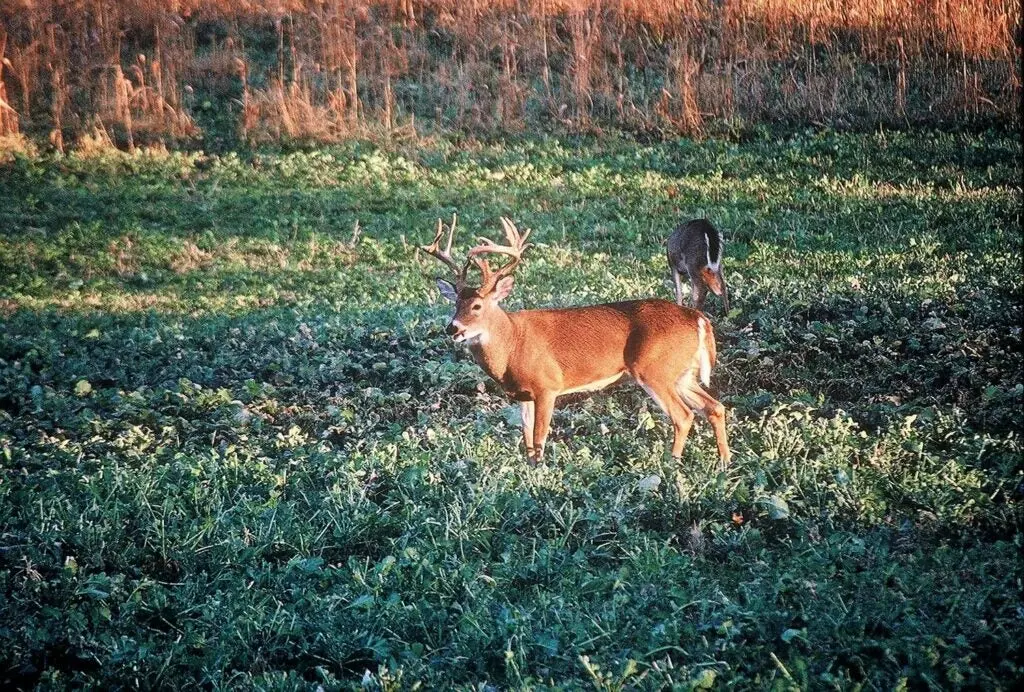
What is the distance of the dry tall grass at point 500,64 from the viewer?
1559 centimetres

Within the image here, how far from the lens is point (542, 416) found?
6848 mm

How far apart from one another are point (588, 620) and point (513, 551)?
73 centimetres

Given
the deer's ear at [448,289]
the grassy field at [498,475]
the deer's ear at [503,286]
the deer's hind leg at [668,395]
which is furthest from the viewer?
the deer's ear at [448,289]

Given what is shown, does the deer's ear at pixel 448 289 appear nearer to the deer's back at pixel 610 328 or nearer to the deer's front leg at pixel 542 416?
the deer's back at pixel 610 328

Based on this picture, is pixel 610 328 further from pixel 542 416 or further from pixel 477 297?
pixel 477 297

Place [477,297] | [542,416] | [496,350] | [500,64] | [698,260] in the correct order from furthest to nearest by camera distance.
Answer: [500,64] → [698,260] → [477,297] → [496,350] → [542,416]

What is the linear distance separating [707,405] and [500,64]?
1163 cm

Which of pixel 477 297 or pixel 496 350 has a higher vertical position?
pixel 477 297

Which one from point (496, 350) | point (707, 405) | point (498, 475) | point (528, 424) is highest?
point (496, 350)

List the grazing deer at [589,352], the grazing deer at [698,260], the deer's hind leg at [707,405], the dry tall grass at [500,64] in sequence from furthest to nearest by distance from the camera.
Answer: the dry tall grass at [500,64]
the grazing deer at [698,260]
the grazing deer at [589,352]
the deer's hind leg at [707,405]

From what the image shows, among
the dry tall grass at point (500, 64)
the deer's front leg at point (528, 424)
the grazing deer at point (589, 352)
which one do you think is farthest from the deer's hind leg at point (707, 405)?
the dry tall grass at point (500, 64)

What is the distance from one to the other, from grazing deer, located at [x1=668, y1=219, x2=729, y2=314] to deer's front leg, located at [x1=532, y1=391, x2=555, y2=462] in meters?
2.69

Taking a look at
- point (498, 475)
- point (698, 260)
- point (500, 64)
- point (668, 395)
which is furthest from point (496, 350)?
→ point (500, 64)

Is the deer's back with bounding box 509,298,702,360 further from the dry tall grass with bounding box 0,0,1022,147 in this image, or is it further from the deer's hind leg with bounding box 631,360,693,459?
the dry tall grass with bounding box 0,0,1022,147
